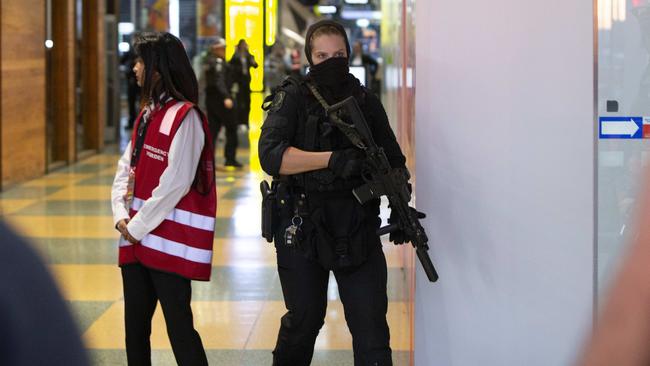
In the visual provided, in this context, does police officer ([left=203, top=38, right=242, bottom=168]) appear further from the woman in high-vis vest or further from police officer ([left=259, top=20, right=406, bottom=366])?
police officer ([left=259, top=20, right=406, bottom=366])

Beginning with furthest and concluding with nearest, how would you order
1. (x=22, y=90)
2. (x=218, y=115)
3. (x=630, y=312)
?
1. (x=218, y=115)
2. (x=22, y=90)
3. (x=630, y=312)

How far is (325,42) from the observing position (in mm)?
4305

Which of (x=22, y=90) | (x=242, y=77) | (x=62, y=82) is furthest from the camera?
(x=242, y=77)

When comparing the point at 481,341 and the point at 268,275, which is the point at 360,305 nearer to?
the point at 481,341

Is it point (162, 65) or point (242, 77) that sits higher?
point (242, 77)

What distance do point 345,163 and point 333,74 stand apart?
41 centimetres

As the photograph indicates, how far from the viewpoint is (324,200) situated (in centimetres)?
427

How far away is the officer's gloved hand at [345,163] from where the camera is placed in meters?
4.09

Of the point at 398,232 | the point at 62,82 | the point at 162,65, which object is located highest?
the point at 62,82

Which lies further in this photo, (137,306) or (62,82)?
(62,82)

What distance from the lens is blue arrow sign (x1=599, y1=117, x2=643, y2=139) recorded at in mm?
4469

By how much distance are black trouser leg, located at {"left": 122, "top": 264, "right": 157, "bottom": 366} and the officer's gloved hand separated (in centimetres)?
98

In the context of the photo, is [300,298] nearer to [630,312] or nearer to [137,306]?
[137,306]

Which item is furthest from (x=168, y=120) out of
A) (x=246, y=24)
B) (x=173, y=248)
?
(x=246, y=24)
